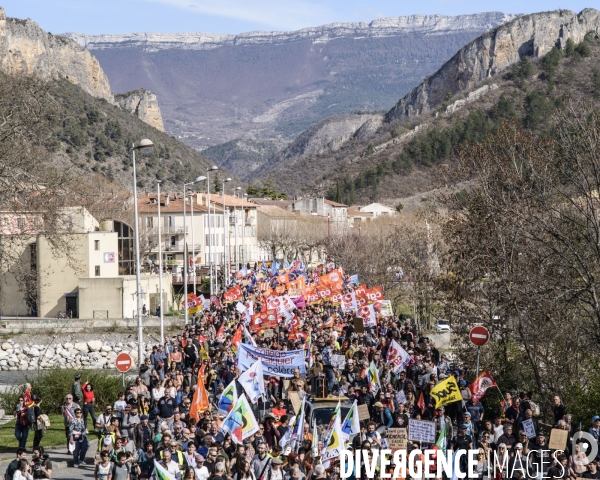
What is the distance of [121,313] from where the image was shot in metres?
56.1

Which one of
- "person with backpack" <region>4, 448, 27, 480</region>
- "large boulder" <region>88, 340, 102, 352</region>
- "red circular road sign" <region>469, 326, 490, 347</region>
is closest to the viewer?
"person with backpack" <region>4, 448, 27, 480</region>

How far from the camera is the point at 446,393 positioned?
19859 mm

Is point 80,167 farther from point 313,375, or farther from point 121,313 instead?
point 313,375

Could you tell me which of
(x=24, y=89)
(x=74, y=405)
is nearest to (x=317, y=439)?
(x=74, y=405)

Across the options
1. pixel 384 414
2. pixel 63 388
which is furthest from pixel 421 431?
pixel 63 388

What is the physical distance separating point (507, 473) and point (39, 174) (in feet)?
74.1

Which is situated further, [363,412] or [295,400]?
[295,400]

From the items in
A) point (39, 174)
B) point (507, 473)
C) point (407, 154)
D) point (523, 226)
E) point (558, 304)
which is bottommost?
point (507, 473)

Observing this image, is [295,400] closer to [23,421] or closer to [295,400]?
[295,400]

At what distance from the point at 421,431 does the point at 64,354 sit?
37.5m

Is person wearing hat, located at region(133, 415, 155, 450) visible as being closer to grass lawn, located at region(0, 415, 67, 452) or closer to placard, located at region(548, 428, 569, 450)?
grass lawn, located at region(0, 415, 67, 452)

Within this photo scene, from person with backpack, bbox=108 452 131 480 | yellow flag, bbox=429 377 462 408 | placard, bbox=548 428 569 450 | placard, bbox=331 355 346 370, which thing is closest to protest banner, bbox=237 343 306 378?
yellow flag, bbox=429 377 462 408

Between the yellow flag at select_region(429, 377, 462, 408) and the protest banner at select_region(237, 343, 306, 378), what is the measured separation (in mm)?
3427

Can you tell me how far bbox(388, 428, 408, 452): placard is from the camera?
16.8m
